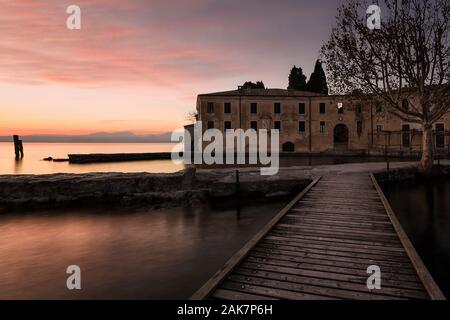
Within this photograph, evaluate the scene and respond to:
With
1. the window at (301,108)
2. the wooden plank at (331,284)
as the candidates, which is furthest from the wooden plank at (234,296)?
the window at (301,108)

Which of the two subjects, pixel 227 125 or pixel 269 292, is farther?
pixel 227 125

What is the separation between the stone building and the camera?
45.7m

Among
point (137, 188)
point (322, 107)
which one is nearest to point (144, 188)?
point (137, 188)

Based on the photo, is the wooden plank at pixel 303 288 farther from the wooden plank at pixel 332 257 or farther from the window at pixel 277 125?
the window at pixel 277 125

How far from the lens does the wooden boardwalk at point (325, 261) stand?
5602 millimetres

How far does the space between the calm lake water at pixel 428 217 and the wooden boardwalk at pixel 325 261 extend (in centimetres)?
209

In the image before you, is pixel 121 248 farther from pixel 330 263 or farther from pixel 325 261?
pixel 330 263

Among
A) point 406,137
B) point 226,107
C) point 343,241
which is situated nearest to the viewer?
point 343,241

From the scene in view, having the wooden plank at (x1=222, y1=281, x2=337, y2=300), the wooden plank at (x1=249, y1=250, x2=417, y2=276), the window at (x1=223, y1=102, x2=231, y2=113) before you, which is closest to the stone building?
the window at (x1=223, y1=102, x2=231, y2=113)

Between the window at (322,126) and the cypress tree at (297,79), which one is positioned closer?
the window at (322,126)

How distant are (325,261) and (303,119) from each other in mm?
42724

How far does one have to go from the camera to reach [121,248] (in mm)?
12375

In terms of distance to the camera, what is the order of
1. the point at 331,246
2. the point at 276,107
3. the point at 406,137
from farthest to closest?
the point at 276,107 < the point at 406,137 < the point at 331,246
